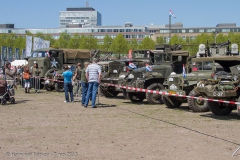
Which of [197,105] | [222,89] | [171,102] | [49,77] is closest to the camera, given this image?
[222,89]

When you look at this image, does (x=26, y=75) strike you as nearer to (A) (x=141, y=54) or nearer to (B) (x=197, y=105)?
(A) (x=141, y=54)

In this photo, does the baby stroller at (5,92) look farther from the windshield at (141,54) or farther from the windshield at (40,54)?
the windshield at (40,54)

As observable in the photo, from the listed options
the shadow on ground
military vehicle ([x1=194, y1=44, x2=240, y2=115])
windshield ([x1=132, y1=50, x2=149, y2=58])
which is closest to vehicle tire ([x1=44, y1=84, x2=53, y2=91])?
windshield ([x1=132, y1=50, x2=149, y2=58])

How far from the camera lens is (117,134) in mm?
9031

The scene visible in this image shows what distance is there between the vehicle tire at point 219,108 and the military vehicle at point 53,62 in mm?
12291

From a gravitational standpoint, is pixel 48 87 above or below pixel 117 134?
above

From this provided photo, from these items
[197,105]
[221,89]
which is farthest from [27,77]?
[221,89]

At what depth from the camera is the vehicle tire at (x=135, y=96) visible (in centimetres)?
1647

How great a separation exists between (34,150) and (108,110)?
6.36 meters

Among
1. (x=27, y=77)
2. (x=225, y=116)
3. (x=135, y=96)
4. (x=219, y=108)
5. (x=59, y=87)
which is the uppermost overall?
(x=27, y=77)

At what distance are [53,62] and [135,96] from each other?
30.6 ft

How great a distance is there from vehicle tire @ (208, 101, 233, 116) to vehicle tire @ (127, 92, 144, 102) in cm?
485

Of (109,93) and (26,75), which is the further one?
(26,75)

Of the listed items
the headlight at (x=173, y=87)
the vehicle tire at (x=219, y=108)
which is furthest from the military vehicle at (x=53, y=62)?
the vehicle tire at (x=219, y=108)
